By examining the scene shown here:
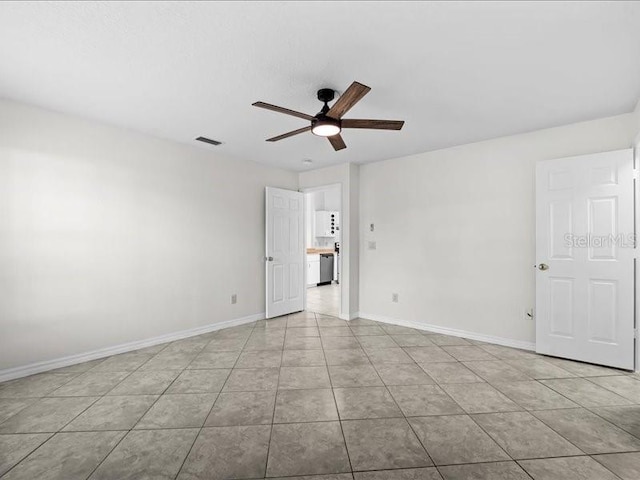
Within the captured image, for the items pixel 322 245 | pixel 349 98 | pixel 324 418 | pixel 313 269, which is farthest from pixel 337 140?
pixel 322 245

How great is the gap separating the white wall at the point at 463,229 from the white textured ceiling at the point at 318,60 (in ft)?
1.17

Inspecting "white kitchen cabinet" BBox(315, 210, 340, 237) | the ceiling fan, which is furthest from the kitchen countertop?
the ceiling fan

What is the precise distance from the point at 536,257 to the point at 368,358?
216 centimetres

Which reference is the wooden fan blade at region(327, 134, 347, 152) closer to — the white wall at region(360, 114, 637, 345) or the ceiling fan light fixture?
the ceiling fan light fixture

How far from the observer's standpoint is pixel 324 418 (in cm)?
215

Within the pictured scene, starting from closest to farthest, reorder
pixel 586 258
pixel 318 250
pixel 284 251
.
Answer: pixel 586 258 < pixel 284 251 < pixel 318 250

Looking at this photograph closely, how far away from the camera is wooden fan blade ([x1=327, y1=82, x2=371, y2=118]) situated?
190 cm

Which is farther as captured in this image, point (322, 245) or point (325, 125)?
point (322, 245)

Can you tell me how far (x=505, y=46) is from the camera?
196cm

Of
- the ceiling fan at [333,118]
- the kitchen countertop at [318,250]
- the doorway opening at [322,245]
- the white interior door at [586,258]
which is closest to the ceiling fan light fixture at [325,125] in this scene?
the ceiling fan at [333,118]

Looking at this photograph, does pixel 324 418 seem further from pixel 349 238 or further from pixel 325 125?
pixel 349 238

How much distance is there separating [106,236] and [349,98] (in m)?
2.94

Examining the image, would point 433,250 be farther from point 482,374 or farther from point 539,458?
point 539,458

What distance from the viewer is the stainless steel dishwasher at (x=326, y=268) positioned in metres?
8.27
